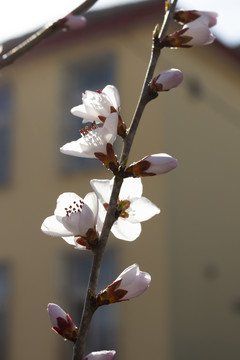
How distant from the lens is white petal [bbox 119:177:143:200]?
1047mm

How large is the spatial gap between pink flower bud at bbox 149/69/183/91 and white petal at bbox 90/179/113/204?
0.48 ft

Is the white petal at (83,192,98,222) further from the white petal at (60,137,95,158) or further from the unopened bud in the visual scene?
the unopened bud

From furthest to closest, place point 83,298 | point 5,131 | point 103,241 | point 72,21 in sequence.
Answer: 1. point 5,131
2. point 83,298
3. point 72,21
4. point 103,241

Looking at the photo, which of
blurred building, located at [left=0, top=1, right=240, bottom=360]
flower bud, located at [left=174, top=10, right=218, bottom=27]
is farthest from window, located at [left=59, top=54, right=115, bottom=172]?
flower bud, located at [left=174, top=10, right=218, bottom=27]

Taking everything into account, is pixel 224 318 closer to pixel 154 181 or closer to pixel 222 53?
pixel 154 181

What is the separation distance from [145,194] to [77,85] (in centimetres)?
171

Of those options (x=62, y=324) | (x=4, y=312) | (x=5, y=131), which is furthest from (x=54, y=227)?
(x=5, y=131)

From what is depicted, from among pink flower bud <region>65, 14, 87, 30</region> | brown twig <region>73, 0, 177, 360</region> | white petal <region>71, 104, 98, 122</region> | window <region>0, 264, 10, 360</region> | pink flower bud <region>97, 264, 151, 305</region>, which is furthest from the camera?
window <region>0, 264, 10, 360</region>

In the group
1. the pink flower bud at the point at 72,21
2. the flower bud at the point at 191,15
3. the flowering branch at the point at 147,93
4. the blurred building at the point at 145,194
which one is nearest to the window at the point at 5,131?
the blurred building at the point at 145,194

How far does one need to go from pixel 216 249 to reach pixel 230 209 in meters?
0.57

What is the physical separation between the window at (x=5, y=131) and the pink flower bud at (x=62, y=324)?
7.51 meters

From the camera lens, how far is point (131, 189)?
106 cm

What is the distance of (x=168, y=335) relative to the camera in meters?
6.88

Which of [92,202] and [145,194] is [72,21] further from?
[145,194]
